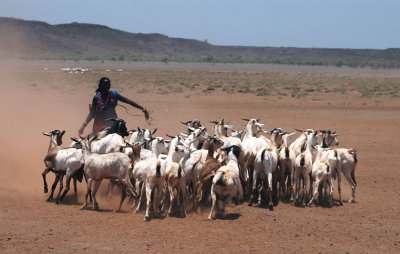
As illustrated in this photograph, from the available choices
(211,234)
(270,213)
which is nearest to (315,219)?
(270,213)

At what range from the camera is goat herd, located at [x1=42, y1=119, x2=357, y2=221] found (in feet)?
37.3

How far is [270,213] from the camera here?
12055mm

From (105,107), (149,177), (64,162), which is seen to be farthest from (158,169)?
(105,107)

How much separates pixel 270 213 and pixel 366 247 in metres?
2.47

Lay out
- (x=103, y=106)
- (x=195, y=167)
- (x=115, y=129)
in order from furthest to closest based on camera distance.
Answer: (x=103, y=106)
(x=115, y=129)
(x=195, y=167)

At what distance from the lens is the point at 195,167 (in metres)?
12.0

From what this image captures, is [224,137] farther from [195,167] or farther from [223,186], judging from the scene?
[223,186]

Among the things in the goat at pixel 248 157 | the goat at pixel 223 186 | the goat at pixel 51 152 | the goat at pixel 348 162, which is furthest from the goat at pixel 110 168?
the goat at pixel 348 162

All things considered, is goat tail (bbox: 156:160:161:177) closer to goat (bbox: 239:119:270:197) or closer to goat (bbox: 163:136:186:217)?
goat (bbox: 163:136:186:217)

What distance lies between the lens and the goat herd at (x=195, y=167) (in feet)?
37.3

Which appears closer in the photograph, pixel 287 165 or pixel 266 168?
pixel 266 168

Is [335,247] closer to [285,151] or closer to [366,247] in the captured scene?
[366,247]

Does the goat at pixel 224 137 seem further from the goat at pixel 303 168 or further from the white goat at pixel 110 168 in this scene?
the white goat at pixel 110 168

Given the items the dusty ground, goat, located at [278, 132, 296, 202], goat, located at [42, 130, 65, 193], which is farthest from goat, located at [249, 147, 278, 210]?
goat, located at [42, 130, 65, 193]
